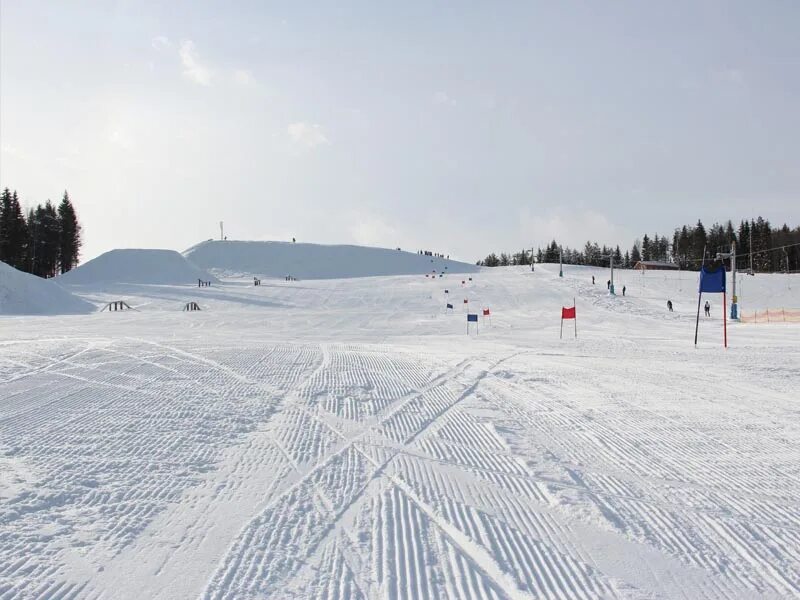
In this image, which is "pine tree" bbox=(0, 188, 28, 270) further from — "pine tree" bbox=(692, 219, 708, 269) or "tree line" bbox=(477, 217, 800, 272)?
"pine tree" bbox=(692, 219, 708, 269)

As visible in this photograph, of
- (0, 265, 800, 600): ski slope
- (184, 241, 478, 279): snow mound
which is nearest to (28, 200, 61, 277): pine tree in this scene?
(184, 241, 478, 279): snow mound

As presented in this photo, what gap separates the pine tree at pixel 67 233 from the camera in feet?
271

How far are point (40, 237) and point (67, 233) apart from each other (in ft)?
20.1

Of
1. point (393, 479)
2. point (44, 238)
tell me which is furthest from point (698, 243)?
point (393, 479)

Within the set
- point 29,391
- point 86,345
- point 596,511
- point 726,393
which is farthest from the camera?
point 86,345

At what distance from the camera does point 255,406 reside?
30.1ft

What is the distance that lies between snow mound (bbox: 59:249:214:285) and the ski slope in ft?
196

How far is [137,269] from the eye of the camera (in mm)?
72625

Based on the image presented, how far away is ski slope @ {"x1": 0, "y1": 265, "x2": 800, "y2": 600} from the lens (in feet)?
12.7

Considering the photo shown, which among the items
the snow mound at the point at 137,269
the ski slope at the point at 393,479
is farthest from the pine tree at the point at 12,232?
the ski slope at the point at 393,479

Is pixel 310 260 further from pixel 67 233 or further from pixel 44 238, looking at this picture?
pixel 44 238

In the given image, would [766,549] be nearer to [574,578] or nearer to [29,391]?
[574,578]

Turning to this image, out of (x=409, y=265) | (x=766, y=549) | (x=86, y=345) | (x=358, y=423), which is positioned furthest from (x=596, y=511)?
(x=409, y=265)

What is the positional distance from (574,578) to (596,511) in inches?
49.6
